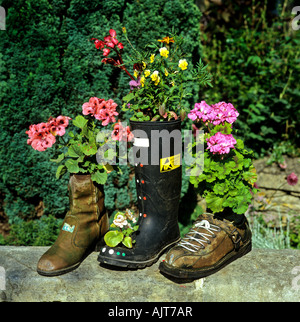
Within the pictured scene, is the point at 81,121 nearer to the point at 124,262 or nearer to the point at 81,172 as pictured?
the point at 81,172

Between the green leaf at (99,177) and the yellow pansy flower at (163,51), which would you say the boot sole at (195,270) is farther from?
the yellow pansy flower at (163,51)

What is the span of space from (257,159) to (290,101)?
28.2 inches

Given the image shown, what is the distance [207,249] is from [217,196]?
297 mm

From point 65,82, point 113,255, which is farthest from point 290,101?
point 113,255

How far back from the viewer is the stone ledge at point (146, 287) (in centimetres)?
190

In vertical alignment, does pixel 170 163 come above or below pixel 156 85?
below

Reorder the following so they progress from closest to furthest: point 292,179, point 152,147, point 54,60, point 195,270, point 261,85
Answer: point 195,270, point 152,147, point 54,60, point 292,179, point 261,85

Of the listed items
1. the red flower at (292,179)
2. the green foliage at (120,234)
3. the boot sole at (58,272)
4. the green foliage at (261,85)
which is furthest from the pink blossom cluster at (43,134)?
the red flower at (292,179)

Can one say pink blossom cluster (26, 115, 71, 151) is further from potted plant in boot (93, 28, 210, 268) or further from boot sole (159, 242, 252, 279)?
boot sole (159, 242, 252, 279)

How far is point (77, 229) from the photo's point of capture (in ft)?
6.81

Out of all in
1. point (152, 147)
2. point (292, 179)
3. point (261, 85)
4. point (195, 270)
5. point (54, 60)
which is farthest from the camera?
point (261, 85)

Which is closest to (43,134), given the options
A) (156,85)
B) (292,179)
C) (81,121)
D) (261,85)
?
(81,121)

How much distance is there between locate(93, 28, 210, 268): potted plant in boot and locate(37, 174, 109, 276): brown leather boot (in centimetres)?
17

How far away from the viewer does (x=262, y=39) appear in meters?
4.05
